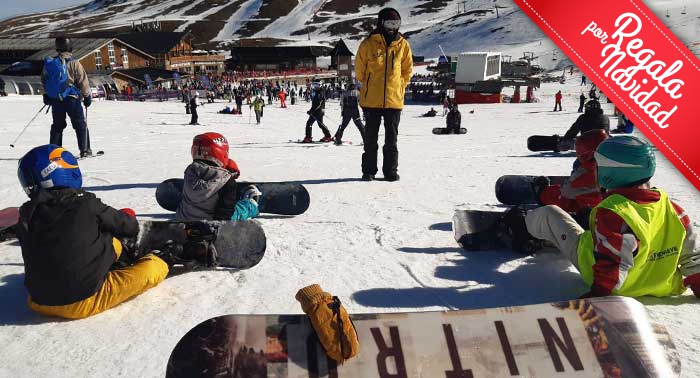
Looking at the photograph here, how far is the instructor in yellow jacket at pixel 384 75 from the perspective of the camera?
18.1ft

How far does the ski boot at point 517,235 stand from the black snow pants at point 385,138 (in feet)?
8.07

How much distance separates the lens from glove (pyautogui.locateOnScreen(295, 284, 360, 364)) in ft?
5.54

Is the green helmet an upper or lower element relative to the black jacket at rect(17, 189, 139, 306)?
upper

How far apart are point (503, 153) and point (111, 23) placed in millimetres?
129934

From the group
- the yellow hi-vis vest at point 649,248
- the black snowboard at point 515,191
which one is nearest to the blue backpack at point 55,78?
the black snowboard at point 515,191

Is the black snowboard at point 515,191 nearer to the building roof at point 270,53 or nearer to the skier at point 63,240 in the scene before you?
the skier at point 63,240

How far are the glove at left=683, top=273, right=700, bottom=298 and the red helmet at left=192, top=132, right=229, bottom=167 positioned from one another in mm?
3071

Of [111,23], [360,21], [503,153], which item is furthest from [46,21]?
[503,153]

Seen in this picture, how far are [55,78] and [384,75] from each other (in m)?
4.77

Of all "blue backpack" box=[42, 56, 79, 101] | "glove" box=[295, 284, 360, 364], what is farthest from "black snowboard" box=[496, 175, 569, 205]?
"blue backpack" box=[42, 56, 79, 101]

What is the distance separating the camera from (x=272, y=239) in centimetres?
385

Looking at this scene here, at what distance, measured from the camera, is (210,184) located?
371cm

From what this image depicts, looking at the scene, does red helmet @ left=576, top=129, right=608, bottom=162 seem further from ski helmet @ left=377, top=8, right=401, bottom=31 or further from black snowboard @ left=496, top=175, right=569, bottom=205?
ski helmet @ left=377, top=8, right=401, bottom=31

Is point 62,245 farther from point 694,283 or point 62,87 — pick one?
point 62,87
